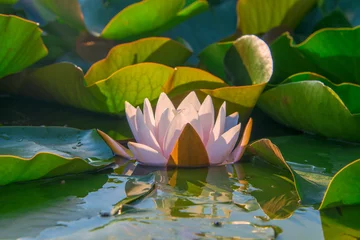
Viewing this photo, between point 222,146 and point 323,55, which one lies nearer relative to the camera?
point 222,146

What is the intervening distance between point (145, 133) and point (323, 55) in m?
0.66

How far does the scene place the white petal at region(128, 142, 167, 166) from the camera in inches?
54.2

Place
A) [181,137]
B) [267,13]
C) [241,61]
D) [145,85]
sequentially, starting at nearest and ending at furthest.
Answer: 1. [181,137]
2. [145,85]
3. [241,61]
4. [267,13]

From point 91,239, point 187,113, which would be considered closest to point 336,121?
point 187,113

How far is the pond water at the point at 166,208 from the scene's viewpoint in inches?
39.6

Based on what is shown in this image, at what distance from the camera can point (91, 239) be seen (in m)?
0.96

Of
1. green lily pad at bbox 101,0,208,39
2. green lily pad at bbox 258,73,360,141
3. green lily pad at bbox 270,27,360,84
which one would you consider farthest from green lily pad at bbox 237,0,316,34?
green lily pad at bbox 258,73,360,141

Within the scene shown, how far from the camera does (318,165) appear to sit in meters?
1.41

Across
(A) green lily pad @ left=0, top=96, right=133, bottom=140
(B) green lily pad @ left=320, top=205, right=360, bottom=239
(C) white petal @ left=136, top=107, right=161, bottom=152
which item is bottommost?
(B) green lily pad @ left=320, top=205, right=360, bottom=239

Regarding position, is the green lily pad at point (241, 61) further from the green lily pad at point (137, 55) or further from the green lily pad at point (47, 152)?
the green lily pad at point (47, 152)

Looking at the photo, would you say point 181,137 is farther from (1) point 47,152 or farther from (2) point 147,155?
(1) point 47,152

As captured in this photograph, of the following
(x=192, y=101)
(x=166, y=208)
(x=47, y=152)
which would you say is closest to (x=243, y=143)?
(x=192, y=101)

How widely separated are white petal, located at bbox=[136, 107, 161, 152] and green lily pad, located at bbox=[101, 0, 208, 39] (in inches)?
21.3

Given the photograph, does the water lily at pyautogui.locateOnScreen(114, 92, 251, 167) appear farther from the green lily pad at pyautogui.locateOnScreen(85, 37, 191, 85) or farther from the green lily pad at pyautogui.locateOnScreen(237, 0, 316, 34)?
the green lily pad at pyautogui.locateOnScreen(237, 0, 316, 34)
